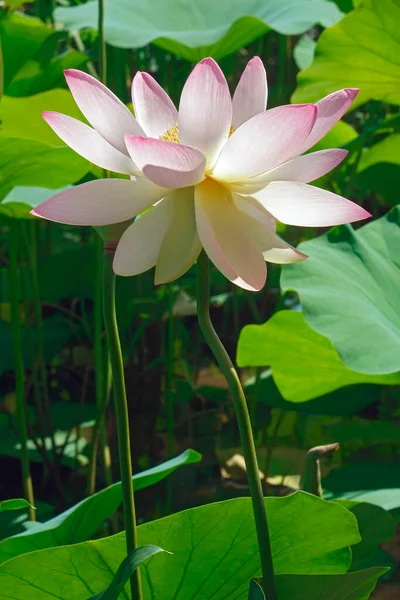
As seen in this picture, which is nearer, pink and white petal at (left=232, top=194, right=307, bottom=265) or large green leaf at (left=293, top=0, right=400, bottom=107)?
pink and white petal at (left=232, top=194, right=307, bottom=265)

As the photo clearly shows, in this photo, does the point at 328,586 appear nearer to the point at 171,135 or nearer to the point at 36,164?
the point at 171,135

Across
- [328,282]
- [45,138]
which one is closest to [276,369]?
[328,282]

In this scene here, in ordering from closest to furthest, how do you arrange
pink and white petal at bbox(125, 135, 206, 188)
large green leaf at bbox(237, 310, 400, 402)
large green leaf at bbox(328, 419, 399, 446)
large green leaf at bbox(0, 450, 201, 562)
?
pink and white petal at bbox(125, 135, 206, 188) → large green leaf at bbox(0, 450, 201, 562) → large green leaf at bbox(237, 310, 400, 402) → large green leaf at bbox(328, 419, 399, 446)

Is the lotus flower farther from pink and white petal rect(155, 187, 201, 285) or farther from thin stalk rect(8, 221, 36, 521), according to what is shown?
thin stalk rect(8, 221, 36, 521)

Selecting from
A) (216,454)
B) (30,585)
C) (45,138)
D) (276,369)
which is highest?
(45,138)

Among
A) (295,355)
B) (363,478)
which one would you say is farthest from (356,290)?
(363,478)

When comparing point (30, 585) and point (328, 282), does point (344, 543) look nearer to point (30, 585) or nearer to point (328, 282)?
point (30, 585)

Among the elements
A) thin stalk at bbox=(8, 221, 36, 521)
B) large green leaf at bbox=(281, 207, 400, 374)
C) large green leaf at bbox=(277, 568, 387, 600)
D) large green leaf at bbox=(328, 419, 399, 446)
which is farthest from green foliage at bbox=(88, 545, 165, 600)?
large green leaf at bbox=(328, 419, 399, 446)
